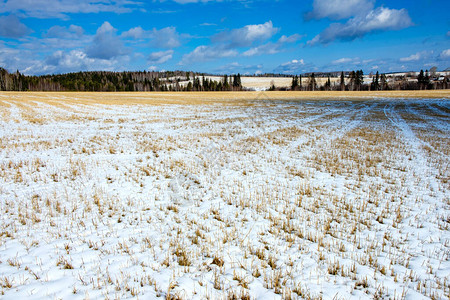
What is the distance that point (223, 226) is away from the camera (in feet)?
20.7

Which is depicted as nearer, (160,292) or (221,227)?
(160,292)

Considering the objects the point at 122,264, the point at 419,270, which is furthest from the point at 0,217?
the point at 419,270

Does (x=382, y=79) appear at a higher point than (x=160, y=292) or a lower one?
higher

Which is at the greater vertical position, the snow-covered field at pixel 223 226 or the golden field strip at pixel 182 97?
the golden field strip at pixel 182 97

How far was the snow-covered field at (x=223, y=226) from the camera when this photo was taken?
170 inches

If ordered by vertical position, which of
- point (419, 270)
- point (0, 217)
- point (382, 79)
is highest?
point (382, 79)

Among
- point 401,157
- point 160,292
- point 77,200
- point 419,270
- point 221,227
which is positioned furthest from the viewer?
point 401,157

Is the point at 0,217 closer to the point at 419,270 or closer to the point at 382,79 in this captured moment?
the point at 419,270

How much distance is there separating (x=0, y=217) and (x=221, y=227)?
6170 mm

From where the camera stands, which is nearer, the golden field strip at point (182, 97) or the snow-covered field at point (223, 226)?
the snow-covered field at point (223, 226)

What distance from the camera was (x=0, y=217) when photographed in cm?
654

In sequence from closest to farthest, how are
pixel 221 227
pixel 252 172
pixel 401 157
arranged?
pixel 221 227, pixel 252 172, pixel 401 157

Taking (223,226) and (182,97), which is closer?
(223,226)

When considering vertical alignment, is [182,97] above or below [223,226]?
above
